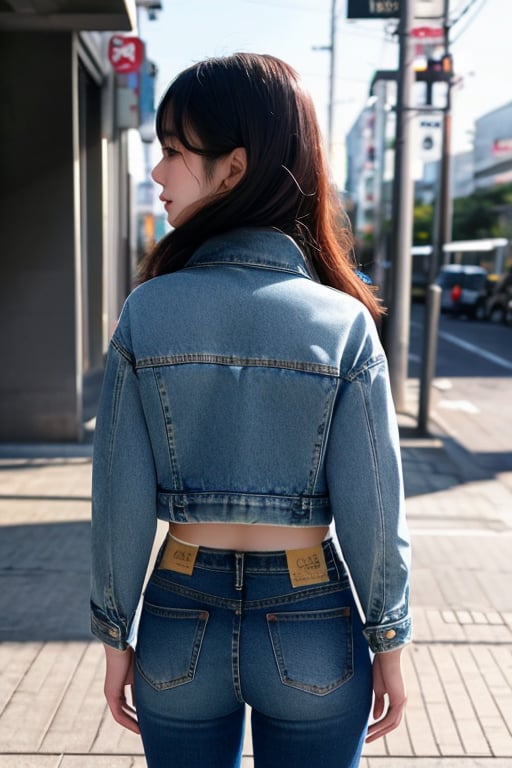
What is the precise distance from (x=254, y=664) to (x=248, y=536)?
0.20m

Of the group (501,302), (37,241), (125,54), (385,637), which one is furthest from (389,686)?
(501,302)

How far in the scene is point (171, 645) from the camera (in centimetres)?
155

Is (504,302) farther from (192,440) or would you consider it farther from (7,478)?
(192,440)

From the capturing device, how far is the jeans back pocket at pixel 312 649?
1.52 metres

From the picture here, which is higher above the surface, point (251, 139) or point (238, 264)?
point (251, 139)

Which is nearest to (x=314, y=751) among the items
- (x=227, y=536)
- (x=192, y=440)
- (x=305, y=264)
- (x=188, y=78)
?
(x=227, y=536)

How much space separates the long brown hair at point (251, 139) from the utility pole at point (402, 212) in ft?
29.2

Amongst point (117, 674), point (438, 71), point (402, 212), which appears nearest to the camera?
point (117, 674)

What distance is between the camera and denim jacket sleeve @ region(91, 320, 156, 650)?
5.20 feet

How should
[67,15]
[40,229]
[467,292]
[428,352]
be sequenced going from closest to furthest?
[67,15] < [40,229] < [428,352] < [467,292]

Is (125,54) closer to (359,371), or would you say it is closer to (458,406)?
(458,406)

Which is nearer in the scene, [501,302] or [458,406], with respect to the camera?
[458,406]

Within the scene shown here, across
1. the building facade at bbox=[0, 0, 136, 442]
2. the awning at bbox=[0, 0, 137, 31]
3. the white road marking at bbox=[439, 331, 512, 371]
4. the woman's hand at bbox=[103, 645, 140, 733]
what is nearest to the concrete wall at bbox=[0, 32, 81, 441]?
the building facade at bbox=[0, 0, 136, 442]

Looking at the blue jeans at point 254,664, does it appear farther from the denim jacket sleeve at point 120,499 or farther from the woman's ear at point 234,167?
the woman's ear at point 234,167
